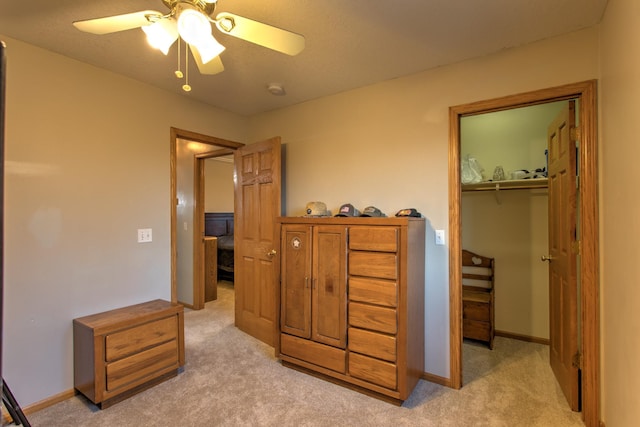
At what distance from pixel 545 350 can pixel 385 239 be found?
6.85 ft

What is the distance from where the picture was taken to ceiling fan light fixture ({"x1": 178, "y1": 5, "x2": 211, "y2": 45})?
4.54ft

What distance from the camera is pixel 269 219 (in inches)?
125

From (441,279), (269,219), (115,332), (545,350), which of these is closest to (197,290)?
(269,219)

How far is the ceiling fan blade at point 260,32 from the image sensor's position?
146 cm

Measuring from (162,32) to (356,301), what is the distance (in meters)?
1.94

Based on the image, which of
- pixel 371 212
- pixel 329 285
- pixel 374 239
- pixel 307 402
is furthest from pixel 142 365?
pixel 371 212

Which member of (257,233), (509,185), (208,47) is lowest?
(257,233)

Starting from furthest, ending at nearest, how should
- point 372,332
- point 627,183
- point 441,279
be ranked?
point 441,279 → point 372,332 → point 627,183

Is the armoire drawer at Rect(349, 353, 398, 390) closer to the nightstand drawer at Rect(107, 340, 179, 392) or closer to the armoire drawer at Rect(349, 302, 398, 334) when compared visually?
the armoire drawer at Rect(349, 302, 398, 334)

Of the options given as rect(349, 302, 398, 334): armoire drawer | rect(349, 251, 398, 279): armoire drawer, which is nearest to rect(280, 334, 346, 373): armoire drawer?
rect(349, 302, 398, 334): armoire drawer

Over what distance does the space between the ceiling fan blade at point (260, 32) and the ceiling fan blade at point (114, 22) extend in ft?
0.94

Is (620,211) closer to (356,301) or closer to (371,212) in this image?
(371,212)

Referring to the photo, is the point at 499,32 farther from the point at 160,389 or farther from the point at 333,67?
the point at 160,389

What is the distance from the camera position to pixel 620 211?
160cm
